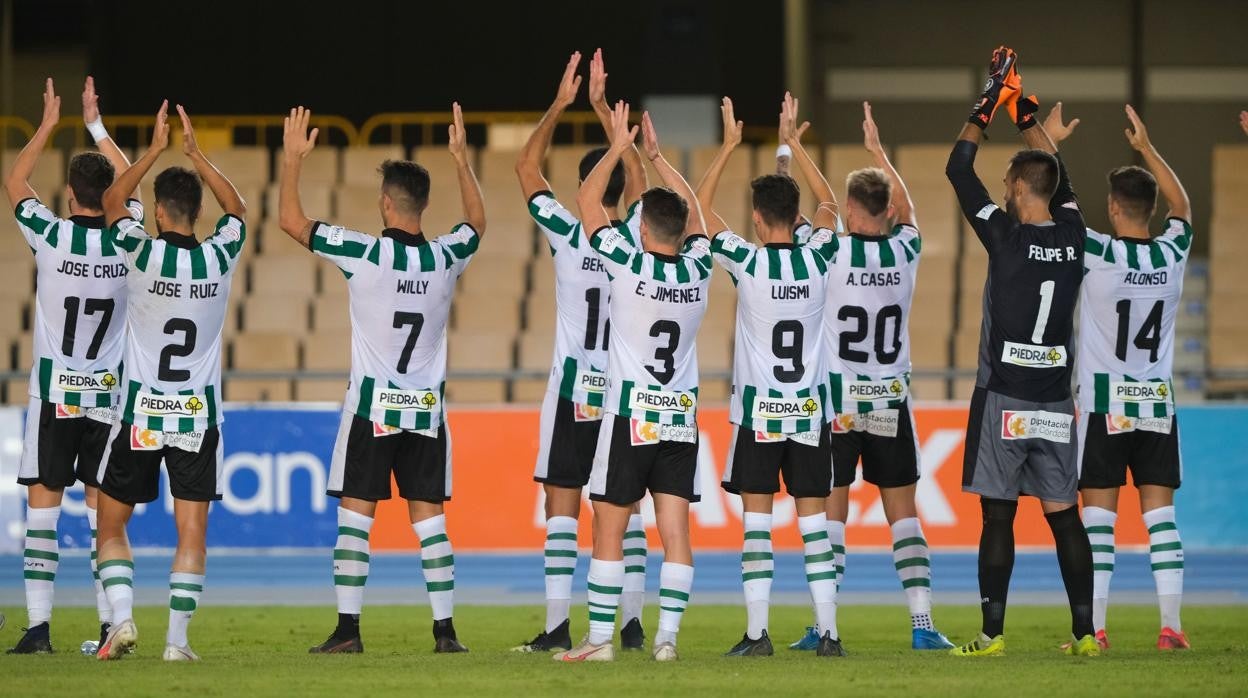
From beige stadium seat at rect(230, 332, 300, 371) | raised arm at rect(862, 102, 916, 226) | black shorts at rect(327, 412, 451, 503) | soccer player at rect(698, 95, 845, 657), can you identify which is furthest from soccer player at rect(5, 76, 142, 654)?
beige stadium seat at rect(230, 332, 300, 371)

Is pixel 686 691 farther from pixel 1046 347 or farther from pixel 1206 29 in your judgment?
pixel 1206 29

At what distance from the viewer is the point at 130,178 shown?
29.4 feet

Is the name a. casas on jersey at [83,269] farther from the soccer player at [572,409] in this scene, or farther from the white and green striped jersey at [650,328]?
the white and green striped jersey at [650,328]

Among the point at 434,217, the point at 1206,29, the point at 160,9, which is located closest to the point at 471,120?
the point at 434,217

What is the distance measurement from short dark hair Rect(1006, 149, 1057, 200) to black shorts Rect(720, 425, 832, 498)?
1742 millimetres

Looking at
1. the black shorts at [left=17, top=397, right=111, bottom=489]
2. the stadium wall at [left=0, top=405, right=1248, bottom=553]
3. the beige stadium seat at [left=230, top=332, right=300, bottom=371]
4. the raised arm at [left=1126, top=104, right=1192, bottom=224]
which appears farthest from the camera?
the beige stadium seat at [left=230, top=332, right=300, bottom=371]

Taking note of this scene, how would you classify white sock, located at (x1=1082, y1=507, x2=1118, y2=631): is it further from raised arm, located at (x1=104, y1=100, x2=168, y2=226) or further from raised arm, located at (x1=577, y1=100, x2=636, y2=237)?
raised arm, located at (x1=104, y1=100, x2=168, y2=226)

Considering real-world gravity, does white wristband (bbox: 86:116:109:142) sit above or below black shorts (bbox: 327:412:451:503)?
above

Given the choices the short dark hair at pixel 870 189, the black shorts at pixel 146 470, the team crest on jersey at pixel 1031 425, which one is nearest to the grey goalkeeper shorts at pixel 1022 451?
the team crest on jersey at pixel 1031 425

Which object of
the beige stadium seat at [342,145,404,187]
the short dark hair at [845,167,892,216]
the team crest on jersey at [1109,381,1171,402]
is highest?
the beige stadium seat at [342,145,404,187]

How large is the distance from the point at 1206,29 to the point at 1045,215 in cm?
1664

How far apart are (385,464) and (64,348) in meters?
1.94

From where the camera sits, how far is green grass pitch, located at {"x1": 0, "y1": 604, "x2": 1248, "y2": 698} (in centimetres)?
775

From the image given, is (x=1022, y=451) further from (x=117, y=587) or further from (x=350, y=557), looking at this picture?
(x=117, y=587)
